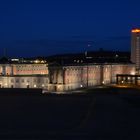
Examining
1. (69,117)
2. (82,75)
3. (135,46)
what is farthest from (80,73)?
(69,117)

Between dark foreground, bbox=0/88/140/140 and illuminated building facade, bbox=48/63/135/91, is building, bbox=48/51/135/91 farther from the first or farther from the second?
dark foreground, bbox=0/88/140/140

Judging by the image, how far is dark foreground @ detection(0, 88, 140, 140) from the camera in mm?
10552

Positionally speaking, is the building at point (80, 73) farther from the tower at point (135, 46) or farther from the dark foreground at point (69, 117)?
the dark foreground at point (69, 117)

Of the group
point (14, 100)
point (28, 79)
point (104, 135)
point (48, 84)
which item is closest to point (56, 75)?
point (48, 84)

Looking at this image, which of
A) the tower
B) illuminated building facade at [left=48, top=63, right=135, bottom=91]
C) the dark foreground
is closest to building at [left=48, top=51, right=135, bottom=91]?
illuminated building facade at [left=48, top=63, right=135, bottom=91]

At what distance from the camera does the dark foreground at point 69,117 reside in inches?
415

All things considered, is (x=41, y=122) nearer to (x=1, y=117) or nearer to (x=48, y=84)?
(x=1, y=117)

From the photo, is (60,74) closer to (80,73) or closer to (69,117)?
(80,73)

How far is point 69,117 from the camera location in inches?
498

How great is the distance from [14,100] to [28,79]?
196 ft

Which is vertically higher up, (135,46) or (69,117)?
(135,46)

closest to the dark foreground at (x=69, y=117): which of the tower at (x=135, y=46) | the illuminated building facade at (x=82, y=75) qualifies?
the illuminated building facade at (x=82, y=75)

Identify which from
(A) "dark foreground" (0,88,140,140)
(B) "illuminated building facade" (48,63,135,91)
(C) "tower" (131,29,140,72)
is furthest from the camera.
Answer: (C) "tower" (131,29,140,72)

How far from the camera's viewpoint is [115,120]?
39.8 ft
